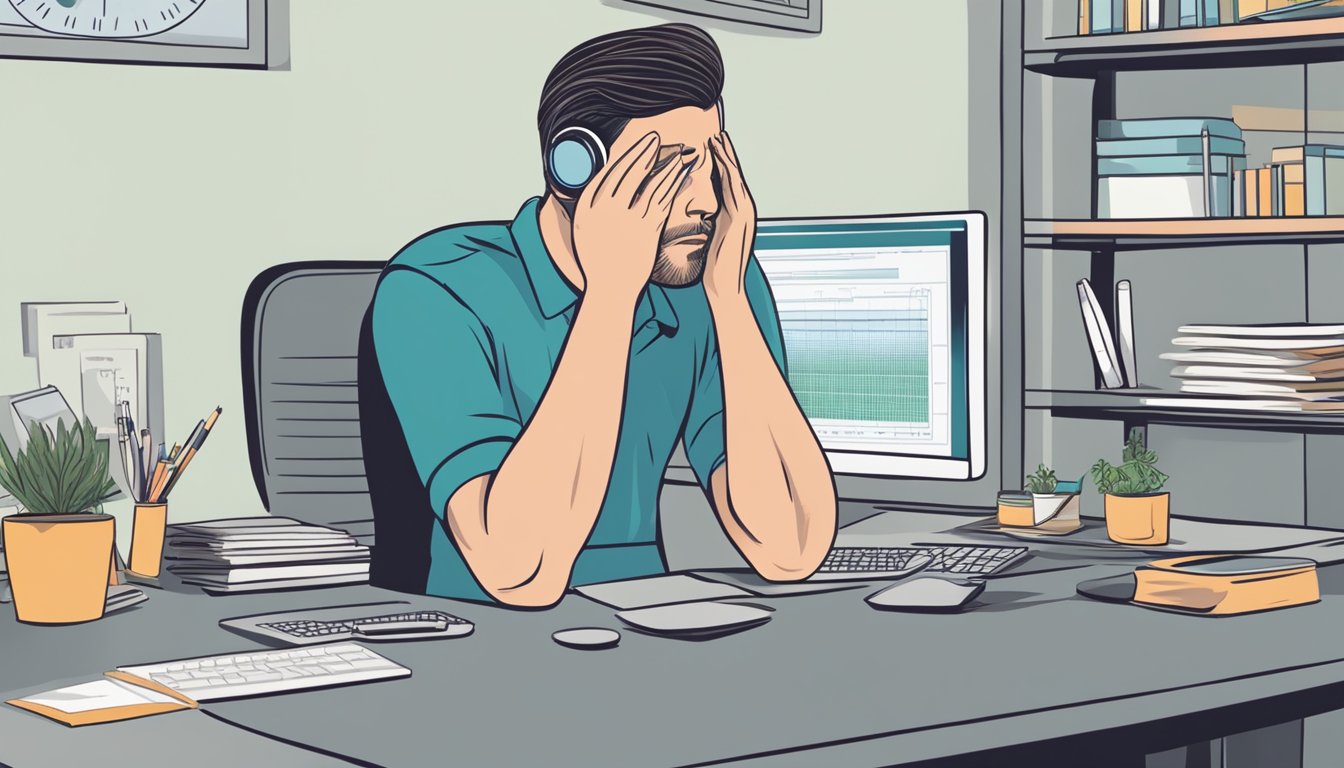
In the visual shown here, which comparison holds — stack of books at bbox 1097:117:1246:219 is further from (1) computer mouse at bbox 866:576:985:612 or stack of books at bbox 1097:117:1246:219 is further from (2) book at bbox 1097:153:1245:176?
(1) computer mouse at bbox 866:576:985:612

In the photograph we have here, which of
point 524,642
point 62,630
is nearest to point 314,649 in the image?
point 524,642

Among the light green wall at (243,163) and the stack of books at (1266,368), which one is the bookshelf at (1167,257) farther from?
the light green wall at (243,163)

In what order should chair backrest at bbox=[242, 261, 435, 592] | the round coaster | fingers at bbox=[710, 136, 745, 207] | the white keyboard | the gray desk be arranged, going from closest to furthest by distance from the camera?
the gray desk
the white keyboard
the round coaster
fingers at bbox=[710, 136, 745, 207]
chair backrest at bbox=[242, 261, 435, 592]

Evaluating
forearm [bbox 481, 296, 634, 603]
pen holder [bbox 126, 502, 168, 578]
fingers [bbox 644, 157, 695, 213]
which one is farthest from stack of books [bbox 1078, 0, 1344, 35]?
pen holder [bbox 126, 502, 168, 578]

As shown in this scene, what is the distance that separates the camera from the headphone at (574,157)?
5.53 ft

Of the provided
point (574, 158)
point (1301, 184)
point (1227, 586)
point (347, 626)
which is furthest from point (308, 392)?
point (1301, 184)

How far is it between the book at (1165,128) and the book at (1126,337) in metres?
0.28

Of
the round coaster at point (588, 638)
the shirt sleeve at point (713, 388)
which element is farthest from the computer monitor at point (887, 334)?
the round coaster at point (588, 638)

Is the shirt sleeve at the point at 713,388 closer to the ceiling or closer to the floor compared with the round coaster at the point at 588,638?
closer to the ceiling

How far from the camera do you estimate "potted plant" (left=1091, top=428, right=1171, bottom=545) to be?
1.87 m

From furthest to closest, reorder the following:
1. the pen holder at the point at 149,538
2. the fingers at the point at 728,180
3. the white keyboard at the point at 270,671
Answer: the fingers at the point at 728,180 → the pen holder at the point at 149,538 → the white keyboard at the point at 270,671

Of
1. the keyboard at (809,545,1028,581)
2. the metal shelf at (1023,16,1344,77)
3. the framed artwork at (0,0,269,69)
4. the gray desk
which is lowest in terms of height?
the gray desk

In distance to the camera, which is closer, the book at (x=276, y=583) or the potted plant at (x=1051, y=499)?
the book at (x=276, y=583)

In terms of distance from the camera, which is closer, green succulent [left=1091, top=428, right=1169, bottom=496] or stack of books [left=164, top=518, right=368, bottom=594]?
stack of books [left=164, top=518, right=368, bottom=594]
